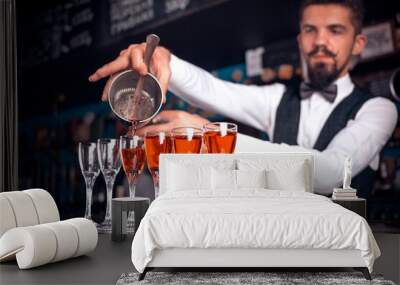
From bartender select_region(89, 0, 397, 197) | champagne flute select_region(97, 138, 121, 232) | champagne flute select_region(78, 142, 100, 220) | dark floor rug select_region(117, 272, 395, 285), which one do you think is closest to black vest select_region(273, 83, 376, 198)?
bartender select_region(89, 0, 397, 197)

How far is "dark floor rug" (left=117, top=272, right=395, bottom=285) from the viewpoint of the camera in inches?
152

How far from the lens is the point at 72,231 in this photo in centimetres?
448

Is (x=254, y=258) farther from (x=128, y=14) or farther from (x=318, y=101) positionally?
(x=128, y=14)

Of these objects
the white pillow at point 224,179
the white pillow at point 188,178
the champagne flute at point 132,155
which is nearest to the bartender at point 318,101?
the champagne flute at point 132,155

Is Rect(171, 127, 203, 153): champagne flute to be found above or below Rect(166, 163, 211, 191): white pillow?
above

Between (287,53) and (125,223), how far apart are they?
262 cm

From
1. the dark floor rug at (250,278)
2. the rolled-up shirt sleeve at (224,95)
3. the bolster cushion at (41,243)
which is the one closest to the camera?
the dark floor rug at (250,278)

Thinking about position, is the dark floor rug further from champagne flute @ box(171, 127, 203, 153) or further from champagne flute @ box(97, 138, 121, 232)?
champagne flute @ box(171, 127, 203, 153)

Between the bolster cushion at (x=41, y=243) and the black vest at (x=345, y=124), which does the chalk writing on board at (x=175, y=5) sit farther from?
the bolster cushion at (x=41, y=243)

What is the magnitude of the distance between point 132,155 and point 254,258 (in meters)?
2.00

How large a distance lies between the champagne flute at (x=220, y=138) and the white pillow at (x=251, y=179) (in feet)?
1.95

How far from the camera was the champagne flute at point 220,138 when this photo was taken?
5.80 m

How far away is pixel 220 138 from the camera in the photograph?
5.81 m

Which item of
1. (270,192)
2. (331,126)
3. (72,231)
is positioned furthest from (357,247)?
(331,126)
